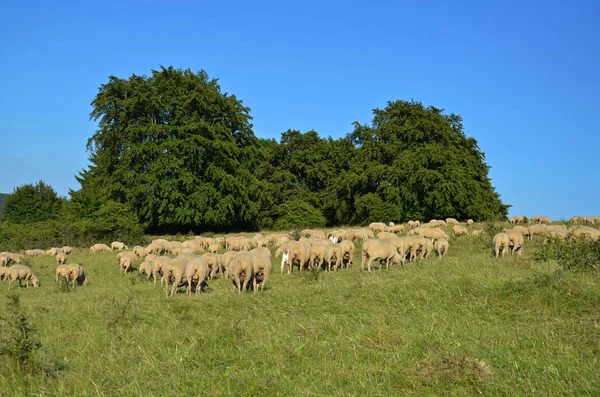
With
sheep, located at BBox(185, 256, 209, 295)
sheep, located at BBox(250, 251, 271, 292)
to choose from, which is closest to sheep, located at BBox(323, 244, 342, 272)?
sheep, located at BBox(250, 251, 271, 292)

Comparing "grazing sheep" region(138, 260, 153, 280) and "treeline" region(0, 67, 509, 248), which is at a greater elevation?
"treeline" region(0, 67, 509, 248)

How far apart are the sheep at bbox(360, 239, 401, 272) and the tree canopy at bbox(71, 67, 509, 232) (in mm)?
28627

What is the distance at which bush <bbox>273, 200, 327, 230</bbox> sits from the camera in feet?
187

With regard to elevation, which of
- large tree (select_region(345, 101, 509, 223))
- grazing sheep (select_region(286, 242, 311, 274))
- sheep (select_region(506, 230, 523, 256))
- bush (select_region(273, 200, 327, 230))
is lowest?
grazing sheep (select_region(286, 242, 311, 274))

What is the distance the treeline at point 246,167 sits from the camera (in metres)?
47.9

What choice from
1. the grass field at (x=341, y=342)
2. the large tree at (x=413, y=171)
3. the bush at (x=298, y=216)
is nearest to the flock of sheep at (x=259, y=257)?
the grass field at (x=341, y=342)

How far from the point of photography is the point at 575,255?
49.9 feet

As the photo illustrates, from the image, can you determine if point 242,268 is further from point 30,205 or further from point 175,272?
point 30,205

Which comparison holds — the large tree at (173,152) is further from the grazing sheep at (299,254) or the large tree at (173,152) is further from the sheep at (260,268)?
the sheep at (260,268)

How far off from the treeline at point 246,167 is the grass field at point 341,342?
34.4 m

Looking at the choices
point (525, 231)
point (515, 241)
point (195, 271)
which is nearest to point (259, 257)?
point (195, 271)

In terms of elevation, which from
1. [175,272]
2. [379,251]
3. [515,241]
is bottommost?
[175,272]

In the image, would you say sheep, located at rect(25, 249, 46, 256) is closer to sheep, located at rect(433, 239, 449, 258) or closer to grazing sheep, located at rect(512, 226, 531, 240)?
sheep, located at rect(433, 239, 449, 258)

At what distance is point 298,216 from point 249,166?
721 cm
